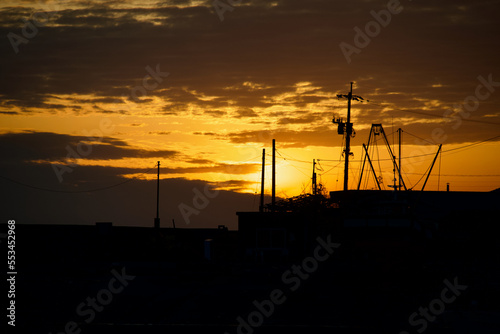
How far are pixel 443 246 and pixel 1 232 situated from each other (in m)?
34.8

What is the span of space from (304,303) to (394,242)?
18790 millimetres

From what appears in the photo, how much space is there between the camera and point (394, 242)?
3838 centimetres

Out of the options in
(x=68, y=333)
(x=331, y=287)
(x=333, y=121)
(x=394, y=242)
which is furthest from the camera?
(x=333, y=121)

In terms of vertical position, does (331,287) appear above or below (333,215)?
below

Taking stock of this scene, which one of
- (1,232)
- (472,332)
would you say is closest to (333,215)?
(1,232)

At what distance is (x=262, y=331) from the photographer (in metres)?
16.2

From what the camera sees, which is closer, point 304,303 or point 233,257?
point 304,303

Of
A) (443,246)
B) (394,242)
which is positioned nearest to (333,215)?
(443,246)

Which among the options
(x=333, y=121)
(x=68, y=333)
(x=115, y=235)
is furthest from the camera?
(x=333, y=121)

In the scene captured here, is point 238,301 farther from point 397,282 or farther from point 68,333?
point 397,282

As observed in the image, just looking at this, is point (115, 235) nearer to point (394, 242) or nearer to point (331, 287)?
point (394, 242)

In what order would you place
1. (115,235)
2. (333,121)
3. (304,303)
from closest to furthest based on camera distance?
1. (304,303)
2. (115,235)
3. (333,121)

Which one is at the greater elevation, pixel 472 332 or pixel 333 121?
pixel 333 121

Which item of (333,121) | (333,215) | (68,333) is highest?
(333,121)
